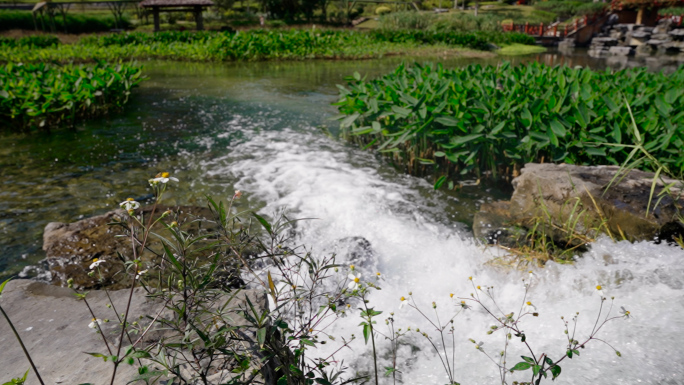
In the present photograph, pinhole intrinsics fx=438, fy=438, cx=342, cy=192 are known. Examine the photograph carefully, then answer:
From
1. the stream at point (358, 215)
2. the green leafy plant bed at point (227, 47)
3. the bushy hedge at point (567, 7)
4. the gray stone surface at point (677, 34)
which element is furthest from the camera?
the bushy hedge at point (567, 7)

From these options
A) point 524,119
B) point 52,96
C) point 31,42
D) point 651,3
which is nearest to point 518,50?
point 651,3

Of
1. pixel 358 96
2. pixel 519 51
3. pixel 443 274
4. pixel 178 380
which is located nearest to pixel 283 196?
pixel 358 96

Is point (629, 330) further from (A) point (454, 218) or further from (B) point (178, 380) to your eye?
(B) point (178, 380)

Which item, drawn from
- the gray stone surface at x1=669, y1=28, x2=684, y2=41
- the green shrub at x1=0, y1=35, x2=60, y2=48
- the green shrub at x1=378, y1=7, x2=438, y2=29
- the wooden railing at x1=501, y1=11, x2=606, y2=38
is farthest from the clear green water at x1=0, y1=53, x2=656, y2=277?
the wooden railing at x1=501, y1=11, x2=606, y2=38

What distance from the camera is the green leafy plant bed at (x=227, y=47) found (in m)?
17.3

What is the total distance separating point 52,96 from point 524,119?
7296 mm

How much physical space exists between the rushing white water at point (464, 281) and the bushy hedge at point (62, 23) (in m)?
30.5

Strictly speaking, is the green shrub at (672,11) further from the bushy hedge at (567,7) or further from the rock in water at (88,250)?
the rock in water at (88,250)

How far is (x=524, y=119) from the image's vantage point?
4.66 meters

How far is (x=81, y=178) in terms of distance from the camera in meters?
5.59

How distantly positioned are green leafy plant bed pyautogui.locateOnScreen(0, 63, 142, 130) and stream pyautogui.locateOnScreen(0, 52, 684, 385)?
0.32 metres

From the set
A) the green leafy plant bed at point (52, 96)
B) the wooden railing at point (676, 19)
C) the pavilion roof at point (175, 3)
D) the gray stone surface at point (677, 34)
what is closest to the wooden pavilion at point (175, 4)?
the pavilion roof at point (175, 3)

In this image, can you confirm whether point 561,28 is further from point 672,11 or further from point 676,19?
point 676,19

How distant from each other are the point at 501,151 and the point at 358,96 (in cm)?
221
